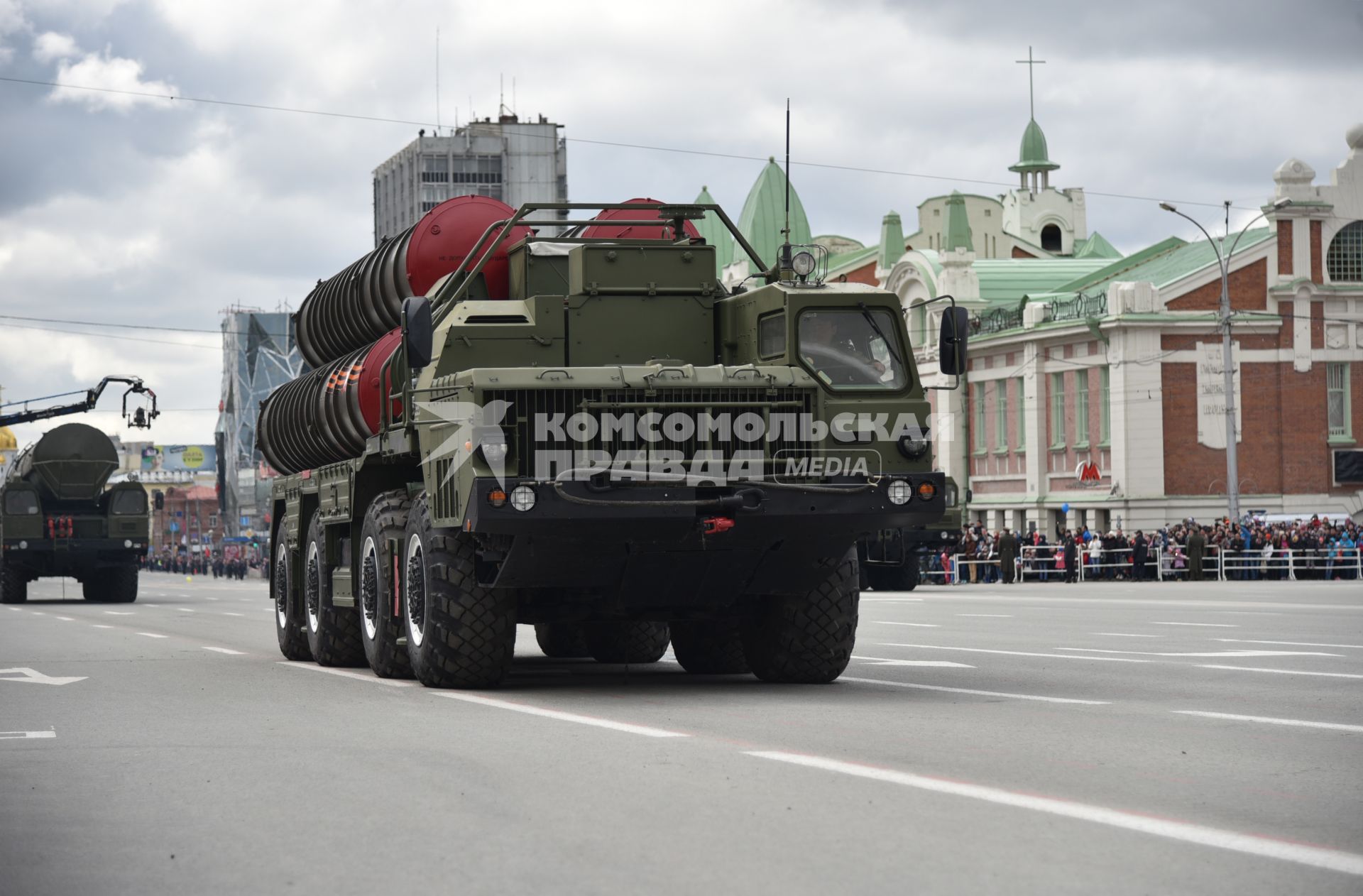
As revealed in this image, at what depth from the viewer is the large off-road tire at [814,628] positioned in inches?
576

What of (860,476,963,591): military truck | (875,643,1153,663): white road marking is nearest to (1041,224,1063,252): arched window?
(860,476,963,591): military truck

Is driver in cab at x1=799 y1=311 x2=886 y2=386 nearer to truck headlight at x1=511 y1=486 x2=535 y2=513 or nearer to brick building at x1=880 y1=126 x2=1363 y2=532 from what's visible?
truck headlight at x1=511 y1=486 x2=535 y2=513

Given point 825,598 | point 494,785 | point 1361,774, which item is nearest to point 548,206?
point 825,598

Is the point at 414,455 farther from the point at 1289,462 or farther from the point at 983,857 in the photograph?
the point at 1289,462

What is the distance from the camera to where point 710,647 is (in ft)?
54.0

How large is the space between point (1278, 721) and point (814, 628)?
388 cm

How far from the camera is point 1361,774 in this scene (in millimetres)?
9242

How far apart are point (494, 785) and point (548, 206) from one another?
6692 millimetres

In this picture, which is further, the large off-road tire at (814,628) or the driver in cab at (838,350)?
the large off-road tire at (814,628)

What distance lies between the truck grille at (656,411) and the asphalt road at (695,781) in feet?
5.42

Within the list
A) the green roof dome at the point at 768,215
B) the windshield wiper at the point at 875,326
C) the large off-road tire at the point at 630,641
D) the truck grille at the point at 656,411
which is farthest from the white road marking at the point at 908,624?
the green roof dome at the point at 768,215

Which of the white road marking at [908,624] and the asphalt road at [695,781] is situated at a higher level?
the asphalt road at [695,781]

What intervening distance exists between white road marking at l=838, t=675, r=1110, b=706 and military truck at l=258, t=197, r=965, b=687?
517 millimetres

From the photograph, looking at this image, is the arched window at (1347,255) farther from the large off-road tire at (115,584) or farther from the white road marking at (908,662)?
the white road marking at (908,662)
